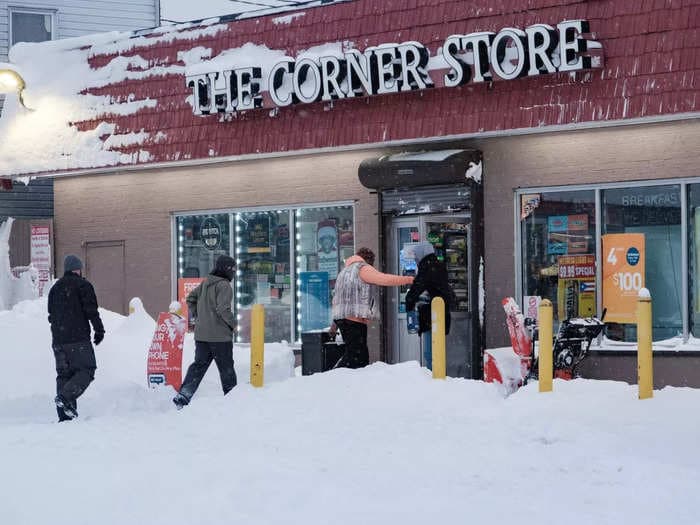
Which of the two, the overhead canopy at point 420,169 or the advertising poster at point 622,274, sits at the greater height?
the overhead canopy at point 420,169

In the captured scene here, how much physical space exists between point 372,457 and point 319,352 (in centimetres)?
502

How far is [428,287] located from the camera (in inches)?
501

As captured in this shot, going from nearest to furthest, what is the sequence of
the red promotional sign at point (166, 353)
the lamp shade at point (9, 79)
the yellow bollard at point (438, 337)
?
1. the yellow bollard at point (438, 337)
2. the red promotional sign at point (166, 353)
3. the lamp shade at point (9, 79)

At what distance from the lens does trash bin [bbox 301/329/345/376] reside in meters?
13.7

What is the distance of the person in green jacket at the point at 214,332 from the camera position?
1190 centimetres

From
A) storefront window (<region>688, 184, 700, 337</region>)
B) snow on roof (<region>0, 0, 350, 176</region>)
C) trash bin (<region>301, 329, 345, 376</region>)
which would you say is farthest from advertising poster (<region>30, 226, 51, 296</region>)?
storefront window (<region>688, 184, 700, 337</region>)

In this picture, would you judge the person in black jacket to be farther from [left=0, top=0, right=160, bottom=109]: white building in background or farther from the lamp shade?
[left=0, top=0, right=160, bottom=109]: white building in background

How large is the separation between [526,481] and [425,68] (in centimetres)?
777

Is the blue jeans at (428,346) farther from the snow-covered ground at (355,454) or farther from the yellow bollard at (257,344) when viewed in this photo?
the yellow bollard at (257,344)

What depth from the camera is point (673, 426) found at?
30.6ft

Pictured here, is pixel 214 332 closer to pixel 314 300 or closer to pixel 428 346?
pixel 428 346

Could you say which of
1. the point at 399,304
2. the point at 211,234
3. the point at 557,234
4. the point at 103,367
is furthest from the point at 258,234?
the point at 557,234

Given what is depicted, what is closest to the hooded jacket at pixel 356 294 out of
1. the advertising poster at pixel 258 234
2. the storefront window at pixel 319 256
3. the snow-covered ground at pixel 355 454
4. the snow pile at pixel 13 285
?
the snow-covered ground at pixel 355 454

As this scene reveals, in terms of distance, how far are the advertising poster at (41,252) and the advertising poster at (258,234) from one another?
13.1 feet
